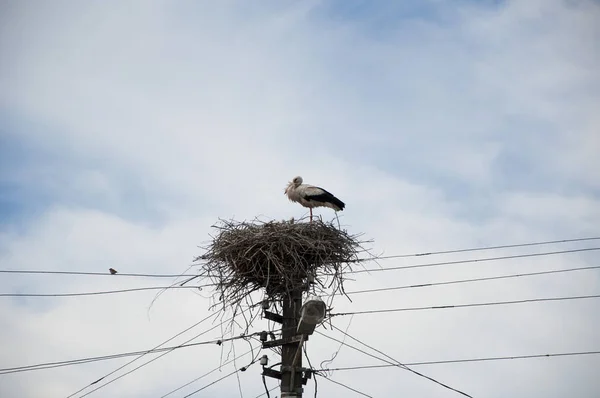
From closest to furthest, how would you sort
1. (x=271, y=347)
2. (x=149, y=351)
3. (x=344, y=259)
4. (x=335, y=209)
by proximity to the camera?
(x=271, y=347), (x=344, y=259), (x=149, y=351), (x=335, y=209)

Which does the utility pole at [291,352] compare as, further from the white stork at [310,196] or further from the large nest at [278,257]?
the white stork at [310,196]

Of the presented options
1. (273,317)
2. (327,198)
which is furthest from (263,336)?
(327,198)

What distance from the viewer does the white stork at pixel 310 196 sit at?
41.7 feet

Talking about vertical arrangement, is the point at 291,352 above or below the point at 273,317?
below

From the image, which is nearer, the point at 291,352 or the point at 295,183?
the point at 291,352

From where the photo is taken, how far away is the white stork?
12711 mm

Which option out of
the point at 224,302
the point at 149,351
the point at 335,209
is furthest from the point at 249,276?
the point at 335,209

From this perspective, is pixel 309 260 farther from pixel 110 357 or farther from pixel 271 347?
pixel 110 357

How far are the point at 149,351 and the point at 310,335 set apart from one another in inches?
118

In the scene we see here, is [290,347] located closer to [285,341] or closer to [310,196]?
[285,341]

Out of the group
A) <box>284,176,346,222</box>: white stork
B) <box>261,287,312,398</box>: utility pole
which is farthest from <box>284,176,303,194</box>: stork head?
<box>261,287,312,398</box>: utility pole

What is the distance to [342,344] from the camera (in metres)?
9.59

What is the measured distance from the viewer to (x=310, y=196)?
1282cm

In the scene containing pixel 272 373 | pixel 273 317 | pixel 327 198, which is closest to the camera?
pixel 272 373
